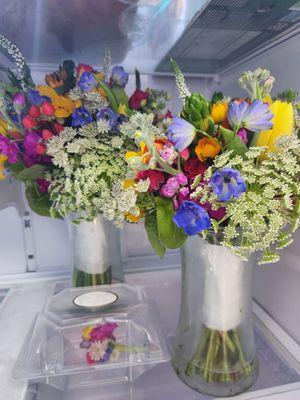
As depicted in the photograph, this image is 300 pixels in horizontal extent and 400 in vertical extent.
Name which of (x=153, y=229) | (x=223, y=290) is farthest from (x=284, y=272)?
(x=153, y=229)

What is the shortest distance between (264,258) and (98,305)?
323mm

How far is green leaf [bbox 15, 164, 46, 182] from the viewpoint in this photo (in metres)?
0.50

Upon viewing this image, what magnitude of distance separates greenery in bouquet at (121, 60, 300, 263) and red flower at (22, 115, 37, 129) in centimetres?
20

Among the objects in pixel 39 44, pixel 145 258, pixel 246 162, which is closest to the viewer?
pixel 246 162

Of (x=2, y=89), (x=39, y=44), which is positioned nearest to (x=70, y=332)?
(x=2, y=89)

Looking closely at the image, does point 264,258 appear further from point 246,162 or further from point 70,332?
point 70,332

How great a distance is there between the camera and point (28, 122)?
48 centimetres

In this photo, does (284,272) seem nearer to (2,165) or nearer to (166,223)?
(166,223)

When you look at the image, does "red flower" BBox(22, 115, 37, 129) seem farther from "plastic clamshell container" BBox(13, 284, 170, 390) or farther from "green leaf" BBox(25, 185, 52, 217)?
"plastic clamshell container" BBox(13, 284, 170, 390)

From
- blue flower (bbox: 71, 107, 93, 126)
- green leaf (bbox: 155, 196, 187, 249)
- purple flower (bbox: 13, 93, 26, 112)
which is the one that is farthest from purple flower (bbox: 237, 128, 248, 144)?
purple flower (bbox: 13, 93, 26, 112)

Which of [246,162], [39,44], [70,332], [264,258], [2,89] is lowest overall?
[70,332]

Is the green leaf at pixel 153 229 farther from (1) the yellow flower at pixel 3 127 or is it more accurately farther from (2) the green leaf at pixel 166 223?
(1) the yellow flower at pixel 3 127

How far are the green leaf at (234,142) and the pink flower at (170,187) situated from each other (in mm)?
70

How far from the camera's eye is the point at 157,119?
0.53 metres
